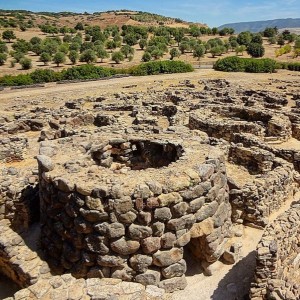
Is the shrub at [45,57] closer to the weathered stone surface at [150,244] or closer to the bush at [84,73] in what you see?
the bush at [84,73]

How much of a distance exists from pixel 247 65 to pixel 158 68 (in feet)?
52.9

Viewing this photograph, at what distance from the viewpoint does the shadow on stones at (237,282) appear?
421 inches

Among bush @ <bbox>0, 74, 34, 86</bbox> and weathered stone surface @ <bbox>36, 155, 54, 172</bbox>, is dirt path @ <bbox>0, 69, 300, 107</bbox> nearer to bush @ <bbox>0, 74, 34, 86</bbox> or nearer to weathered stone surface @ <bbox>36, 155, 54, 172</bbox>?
bush @ <bbox>0, 74, 34, 86</bbox>

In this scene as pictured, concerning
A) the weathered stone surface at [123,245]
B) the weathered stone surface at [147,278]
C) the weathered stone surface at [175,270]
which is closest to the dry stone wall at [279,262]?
the weathered stone surface at [175,270]

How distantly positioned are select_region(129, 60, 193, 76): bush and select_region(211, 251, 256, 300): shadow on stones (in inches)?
2164

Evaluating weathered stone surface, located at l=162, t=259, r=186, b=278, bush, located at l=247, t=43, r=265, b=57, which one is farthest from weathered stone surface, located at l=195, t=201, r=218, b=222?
bush, located at l=247, t=43, r=265, b=57

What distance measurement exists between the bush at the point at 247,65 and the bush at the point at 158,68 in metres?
6.27

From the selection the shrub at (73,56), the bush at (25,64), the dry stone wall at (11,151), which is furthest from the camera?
the shrub at (73,56)

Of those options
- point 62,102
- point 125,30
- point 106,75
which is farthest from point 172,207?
point 125,30

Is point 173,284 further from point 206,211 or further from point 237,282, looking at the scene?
point 206,211

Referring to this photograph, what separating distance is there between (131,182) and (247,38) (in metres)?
102

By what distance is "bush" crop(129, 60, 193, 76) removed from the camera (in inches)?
2534

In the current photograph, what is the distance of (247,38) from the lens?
4090 inches

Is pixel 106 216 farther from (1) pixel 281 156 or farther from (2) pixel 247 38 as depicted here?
(2) pixel 247 38
